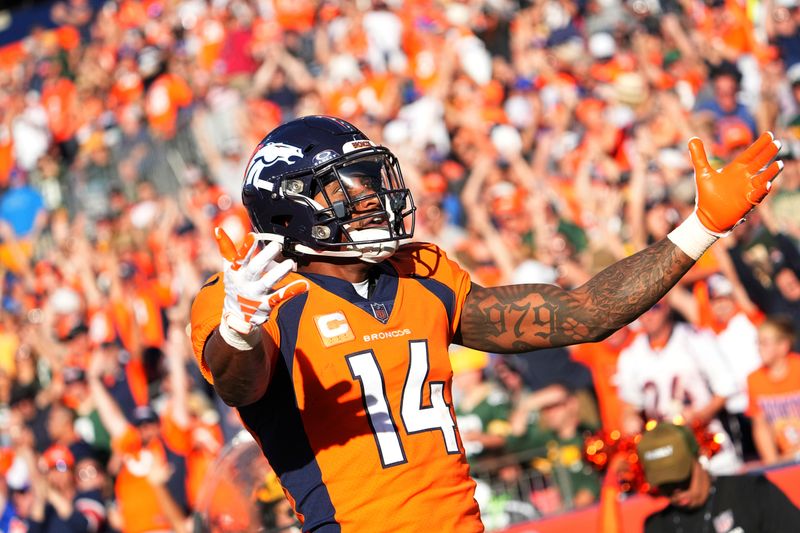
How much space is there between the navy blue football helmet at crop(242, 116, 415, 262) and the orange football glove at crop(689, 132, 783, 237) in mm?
834

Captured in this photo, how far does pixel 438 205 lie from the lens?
32.6 ft

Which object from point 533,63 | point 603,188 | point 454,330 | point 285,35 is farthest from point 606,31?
point 454,330

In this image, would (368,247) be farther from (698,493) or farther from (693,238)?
(698,493)

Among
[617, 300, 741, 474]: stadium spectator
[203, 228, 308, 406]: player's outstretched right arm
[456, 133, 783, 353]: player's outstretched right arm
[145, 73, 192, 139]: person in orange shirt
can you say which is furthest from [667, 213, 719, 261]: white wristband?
[145, 73, 192, 139]: person in orange shirt

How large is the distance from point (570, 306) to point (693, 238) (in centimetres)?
43

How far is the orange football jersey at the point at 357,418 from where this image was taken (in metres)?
3.21

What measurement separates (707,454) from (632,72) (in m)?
6.06

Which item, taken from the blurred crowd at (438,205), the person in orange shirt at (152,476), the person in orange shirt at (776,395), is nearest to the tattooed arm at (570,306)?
the blurred crowd at (438,205)

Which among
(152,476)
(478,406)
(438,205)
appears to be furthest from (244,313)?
(438,205)

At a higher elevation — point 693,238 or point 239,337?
point 239,337

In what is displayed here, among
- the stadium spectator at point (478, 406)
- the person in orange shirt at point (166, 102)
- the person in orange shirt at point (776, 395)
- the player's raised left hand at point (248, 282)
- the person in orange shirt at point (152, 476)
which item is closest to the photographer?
the player's raised left hand at point (248, 282)

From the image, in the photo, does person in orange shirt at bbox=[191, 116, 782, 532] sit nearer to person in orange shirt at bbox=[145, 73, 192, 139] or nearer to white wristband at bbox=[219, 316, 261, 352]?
white wristband at bbox=[219, 316, 261, 352]

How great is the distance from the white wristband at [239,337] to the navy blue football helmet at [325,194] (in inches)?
20.3

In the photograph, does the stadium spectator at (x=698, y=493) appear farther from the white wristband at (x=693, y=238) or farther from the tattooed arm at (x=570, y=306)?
the white wristband at (x=693, y=238)
